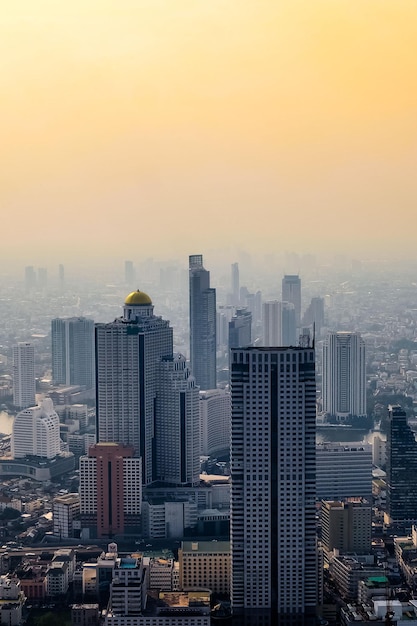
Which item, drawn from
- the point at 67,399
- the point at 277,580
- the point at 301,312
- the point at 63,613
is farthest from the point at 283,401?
the point at 67,399

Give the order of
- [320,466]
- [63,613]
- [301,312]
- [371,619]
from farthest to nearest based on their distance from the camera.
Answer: [301,312] → [320,466] → [63,613] → [371,619]

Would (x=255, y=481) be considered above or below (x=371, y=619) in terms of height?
above

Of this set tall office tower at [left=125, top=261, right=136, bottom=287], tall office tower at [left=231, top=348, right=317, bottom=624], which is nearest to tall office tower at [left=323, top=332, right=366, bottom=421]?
tall office tower at [left=125, top=261, right=136, bottom=287]

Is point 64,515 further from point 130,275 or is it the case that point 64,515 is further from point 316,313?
point 316,313

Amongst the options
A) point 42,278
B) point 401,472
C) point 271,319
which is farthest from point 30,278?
point 401,472

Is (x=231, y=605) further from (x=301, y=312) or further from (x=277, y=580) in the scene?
(x=301, y=312)

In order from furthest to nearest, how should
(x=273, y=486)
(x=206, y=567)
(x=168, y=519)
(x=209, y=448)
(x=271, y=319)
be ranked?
1. (x=271, y=319)
2. (x=209, y=448)
3. (x=168, y=519)
4. (x=206, y=567)
5. (x=273, y=486)
